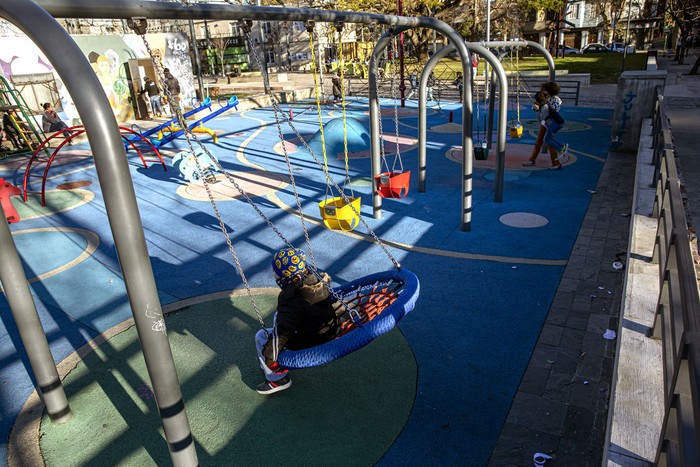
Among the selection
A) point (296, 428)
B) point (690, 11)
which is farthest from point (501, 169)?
point (690, 11)

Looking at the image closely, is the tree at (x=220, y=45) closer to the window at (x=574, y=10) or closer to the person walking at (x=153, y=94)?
the person walking at (x=153, y=94)

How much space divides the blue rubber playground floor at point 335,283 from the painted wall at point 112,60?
8520 millimetres

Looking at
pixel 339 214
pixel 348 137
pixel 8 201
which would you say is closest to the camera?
pixel 339 214

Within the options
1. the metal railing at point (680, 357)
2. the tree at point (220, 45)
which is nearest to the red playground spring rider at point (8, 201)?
the metal railing at point (680, 357)

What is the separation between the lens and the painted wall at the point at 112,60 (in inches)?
748

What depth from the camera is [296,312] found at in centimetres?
442

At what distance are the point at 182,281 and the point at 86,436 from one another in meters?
3.16

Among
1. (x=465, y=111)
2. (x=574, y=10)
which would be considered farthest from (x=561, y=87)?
(x=574, y=10)

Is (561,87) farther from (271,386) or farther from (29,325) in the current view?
(29,325)

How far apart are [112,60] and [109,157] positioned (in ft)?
Answer: 73.0

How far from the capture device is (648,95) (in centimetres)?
1297

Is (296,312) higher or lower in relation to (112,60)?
lower

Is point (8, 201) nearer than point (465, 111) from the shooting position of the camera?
No

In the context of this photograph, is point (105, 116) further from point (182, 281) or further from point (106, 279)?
point (106, 279)
